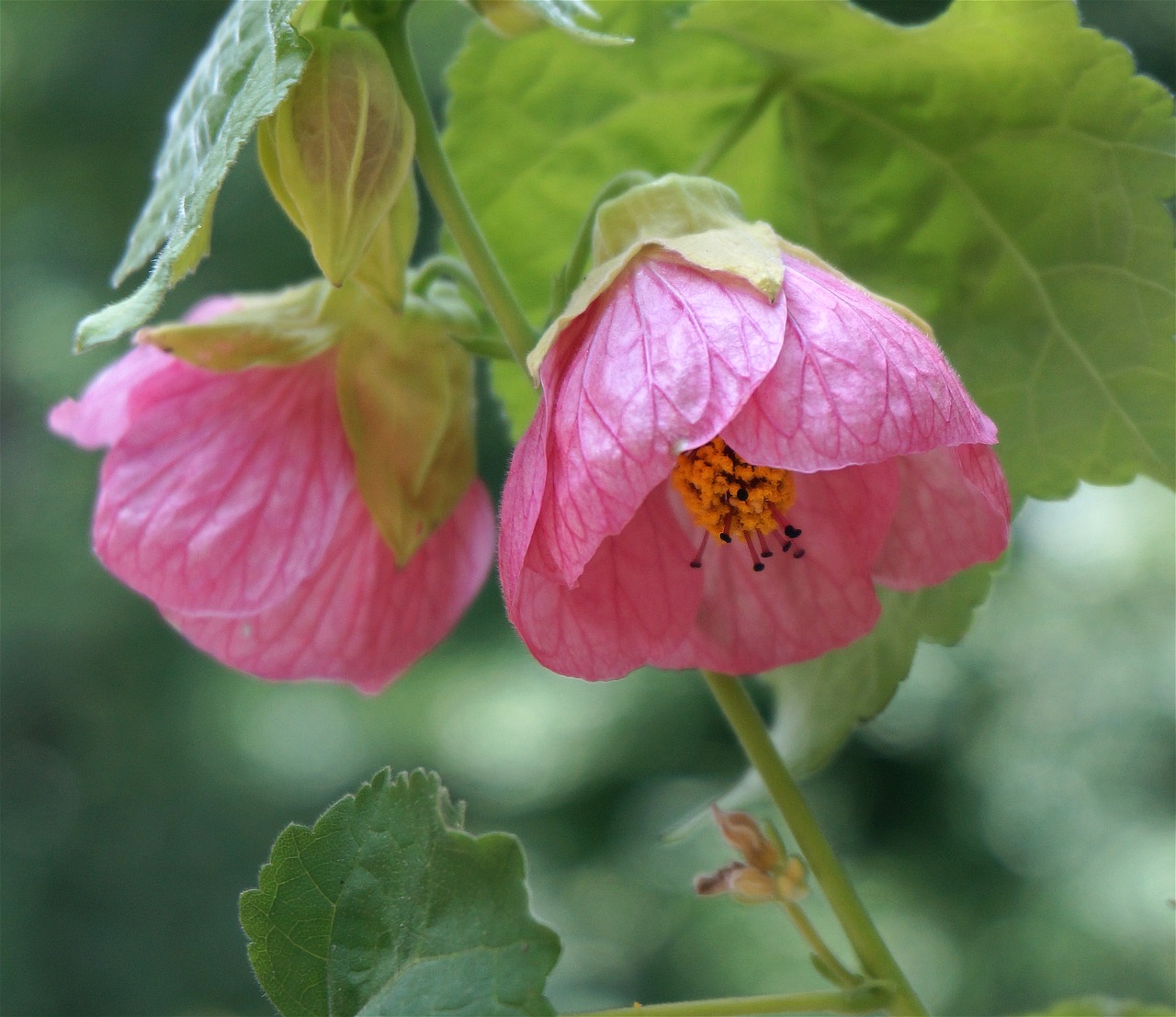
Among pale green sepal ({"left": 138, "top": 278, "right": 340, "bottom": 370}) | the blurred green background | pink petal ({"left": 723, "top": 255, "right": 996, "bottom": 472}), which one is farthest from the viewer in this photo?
the blurred green background

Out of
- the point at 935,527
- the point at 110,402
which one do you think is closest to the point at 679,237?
the point at 935,527

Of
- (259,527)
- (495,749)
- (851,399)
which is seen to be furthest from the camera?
(495,749)

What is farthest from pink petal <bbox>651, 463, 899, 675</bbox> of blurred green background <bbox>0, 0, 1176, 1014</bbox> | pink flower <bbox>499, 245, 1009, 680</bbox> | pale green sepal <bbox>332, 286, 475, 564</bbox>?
blurred green background <bbox>0, 0, 1176, 1014</bbox>

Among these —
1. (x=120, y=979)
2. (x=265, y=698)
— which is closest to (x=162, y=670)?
(x=265, y=698)

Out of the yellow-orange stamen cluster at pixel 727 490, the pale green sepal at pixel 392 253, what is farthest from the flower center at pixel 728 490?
the pale green sepal at pixel 392 253

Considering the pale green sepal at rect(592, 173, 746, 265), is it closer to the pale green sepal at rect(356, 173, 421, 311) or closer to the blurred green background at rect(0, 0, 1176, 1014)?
the pale green sepal at rect(356, 173, 421, 311)

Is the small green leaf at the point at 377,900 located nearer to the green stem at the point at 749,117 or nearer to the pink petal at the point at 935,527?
the pink petal at the point at 935,527

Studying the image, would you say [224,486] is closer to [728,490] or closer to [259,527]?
[259,527]
